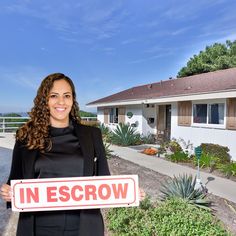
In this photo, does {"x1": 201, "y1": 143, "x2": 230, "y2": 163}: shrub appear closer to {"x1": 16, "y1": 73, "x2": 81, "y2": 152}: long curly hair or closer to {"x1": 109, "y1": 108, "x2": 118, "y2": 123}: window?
{"x1": 16, "y1": 73, "x2": 81, "y2": 152}: long curly hair

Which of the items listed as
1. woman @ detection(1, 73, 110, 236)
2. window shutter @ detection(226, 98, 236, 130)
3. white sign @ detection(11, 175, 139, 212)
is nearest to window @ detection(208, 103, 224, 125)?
window shutter @ detection(226, 98, 236, 130)

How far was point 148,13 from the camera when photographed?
52.9 feet

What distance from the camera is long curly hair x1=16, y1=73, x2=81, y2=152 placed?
2080mm

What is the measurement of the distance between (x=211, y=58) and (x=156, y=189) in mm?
26597

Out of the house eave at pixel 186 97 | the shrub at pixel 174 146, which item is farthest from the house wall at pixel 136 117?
the shrub at pixel 174 146

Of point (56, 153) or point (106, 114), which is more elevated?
point (106, 114)

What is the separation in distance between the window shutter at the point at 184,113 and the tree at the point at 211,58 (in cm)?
1658

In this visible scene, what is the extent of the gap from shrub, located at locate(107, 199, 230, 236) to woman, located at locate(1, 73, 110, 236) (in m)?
1.99

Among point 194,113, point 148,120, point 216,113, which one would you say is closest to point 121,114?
point 148,120

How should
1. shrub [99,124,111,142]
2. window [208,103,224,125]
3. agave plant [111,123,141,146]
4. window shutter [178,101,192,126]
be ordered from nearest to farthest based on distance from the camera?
window [208,103,224,125]
window shutter [178,101,192,126]
agave plant [111,123,141,146]
shrub [99,124,111,142]

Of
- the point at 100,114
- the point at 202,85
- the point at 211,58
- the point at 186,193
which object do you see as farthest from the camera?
the point at 211,58

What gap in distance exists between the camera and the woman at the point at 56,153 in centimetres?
203

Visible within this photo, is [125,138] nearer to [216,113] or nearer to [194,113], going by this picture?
[194,113]

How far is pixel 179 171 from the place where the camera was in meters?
9.62
